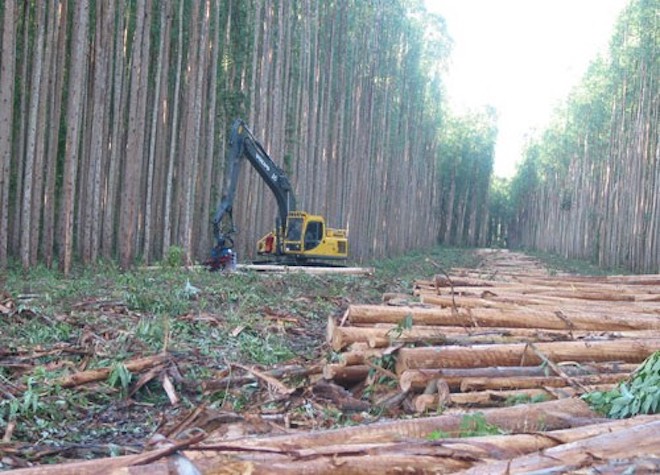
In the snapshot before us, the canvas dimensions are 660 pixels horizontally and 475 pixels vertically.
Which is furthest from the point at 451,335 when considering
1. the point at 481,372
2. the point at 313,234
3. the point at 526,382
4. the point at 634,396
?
A: the point at 313,234

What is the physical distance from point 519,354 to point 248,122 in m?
17.0

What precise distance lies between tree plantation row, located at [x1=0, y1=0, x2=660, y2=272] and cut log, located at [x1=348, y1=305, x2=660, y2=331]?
878 centimetres

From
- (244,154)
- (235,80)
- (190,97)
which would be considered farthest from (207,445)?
(235,80)

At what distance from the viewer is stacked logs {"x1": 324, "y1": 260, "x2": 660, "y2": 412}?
506 cm

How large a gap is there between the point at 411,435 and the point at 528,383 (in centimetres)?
188

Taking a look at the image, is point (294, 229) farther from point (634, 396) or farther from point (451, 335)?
point (634, 396)

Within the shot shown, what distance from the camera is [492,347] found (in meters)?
5.52

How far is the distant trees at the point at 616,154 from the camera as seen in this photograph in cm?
2773

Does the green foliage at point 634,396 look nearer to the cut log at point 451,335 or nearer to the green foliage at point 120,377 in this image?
the cut log at point 451,335

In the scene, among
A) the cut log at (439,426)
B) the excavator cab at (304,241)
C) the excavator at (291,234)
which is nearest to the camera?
the cut log at (439,426)

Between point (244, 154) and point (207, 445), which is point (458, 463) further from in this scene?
point (244, 154)

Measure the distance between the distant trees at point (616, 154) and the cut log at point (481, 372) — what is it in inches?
851

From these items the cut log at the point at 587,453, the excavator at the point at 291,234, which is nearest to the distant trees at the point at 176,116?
the excavator at the point at 291,234

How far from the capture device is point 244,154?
1677 cm
